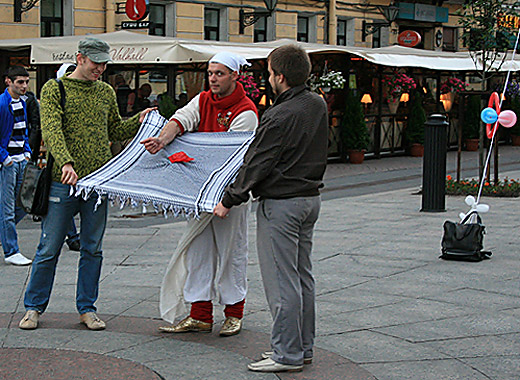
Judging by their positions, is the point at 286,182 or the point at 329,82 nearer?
the point at 286,182

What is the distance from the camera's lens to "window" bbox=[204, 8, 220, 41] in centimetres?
2519

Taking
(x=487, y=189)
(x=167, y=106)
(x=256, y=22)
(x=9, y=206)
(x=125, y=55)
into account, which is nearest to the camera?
(x=9, y=206)

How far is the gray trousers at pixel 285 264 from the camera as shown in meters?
4.56

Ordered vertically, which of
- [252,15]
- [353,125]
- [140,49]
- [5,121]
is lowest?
[353,125]

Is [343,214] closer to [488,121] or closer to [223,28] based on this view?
[488,121]

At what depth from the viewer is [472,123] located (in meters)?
23.7

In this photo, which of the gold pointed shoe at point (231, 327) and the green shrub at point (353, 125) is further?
the green shrub at point (353, 125)

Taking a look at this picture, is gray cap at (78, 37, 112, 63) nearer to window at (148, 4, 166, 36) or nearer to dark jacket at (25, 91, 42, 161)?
dark jacket at (25, 91, 42, 161)

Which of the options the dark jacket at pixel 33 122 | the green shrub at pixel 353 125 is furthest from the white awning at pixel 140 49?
the dark jacket at pixel 33 122

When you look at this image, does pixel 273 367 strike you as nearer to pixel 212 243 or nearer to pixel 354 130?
pixel 212 243

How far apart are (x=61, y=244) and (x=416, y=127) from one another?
682 inches

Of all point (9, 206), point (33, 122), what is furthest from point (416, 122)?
point (9, 206)

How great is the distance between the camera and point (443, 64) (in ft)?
66.5

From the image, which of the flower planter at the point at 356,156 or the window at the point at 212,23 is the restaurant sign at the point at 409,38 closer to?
the window at the point at 212,23
